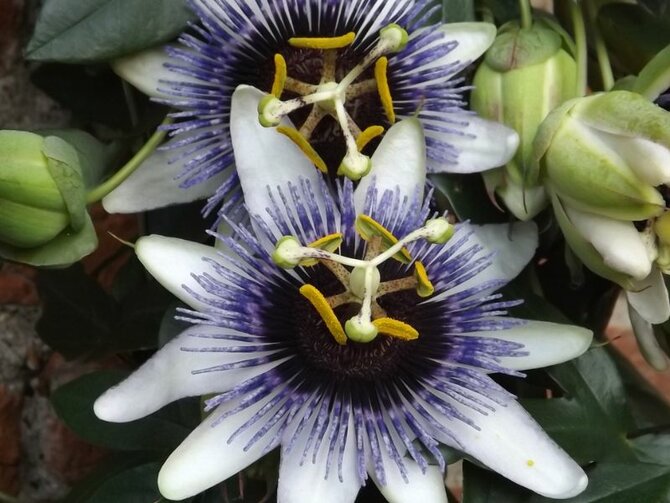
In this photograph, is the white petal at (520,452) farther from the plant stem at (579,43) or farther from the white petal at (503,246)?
the plant stem at (579,43)

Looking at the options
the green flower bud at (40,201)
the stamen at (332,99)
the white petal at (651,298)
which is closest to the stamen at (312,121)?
the stamen at (332,99)

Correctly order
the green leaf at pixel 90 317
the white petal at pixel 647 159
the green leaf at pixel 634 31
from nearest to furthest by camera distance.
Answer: the white petal at pixel 647 159 < the green leaf at pixel 634 31 < the green leaf at pixel 90 317

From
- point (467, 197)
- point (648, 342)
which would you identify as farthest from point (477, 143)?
point (648, 342)

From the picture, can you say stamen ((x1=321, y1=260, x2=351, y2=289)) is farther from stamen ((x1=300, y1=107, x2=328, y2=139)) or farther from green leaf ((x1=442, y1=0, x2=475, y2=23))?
green leaf ((x1=442, y1=0, x2=475, y2=23))

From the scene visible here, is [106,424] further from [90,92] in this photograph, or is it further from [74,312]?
[90,92]

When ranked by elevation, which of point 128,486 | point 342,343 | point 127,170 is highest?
point 127,170

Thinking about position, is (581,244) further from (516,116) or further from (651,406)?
(651,406)
